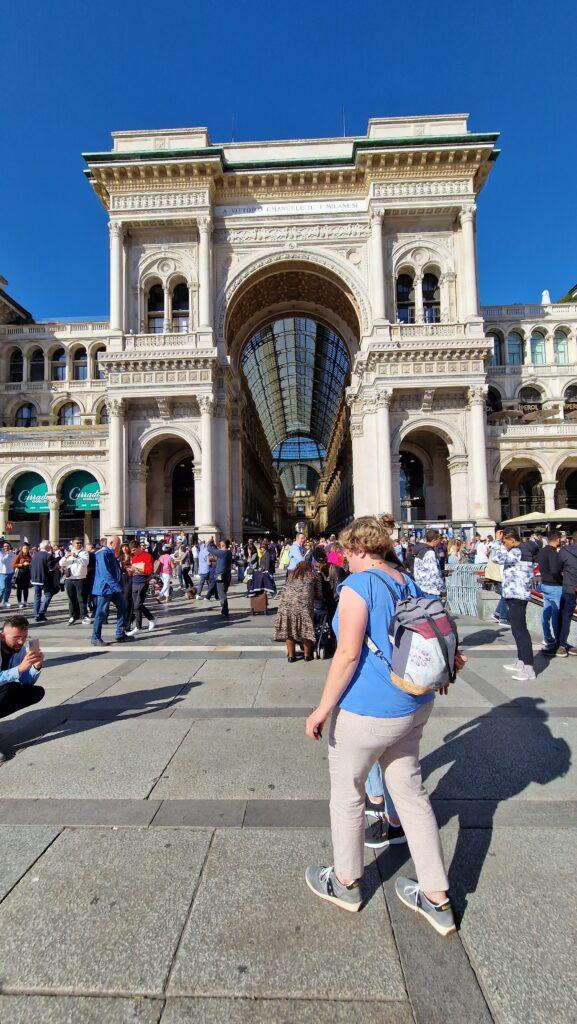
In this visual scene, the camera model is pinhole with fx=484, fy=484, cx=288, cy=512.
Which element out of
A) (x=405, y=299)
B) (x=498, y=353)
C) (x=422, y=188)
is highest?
(x=422, y=188)

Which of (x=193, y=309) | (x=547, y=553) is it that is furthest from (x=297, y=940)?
(x=193, y=309)

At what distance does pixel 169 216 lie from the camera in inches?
1100

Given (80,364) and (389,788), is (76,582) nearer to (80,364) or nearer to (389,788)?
(389,788)

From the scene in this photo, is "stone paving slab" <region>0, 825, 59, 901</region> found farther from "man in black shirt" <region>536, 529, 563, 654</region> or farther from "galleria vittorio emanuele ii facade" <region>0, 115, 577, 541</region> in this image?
"galleria vittorio emanuele ii facade" <region>0, 115, 577, 541</region>

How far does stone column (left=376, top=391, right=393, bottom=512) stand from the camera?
26745 mm

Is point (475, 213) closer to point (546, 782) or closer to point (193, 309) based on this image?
point (193, 309)

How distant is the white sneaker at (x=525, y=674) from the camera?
608 centimetres

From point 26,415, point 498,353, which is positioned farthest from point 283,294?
point 26,415

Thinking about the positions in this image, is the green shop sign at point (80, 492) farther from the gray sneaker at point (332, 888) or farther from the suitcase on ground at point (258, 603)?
the gray sneaker at point (332, 888)

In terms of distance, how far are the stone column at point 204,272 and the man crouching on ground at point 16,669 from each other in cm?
2645

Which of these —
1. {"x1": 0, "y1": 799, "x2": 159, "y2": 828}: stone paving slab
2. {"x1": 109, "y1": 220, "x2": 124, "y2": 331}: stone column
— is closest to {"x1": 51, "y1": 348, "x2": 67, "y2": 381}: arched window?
{"x1": 109, "y1": 220, "x2": 124, "y2": 331}: stone column

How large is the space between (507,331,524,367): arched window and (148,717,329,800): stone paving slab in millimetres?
38776

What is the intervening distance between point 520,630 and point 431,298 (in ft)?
93.4

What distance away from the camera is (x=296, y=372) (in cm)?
5488
